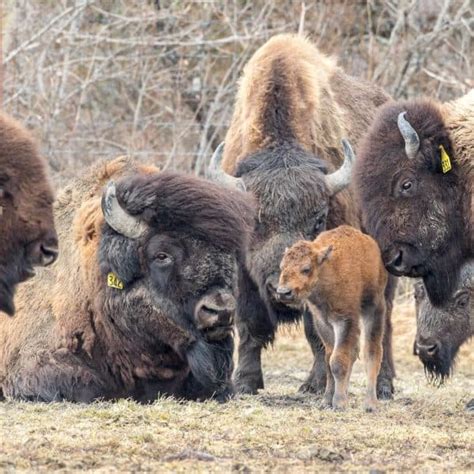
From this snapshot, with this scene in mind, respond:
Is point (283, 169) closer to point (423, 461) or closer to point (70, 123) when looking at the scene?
point (423, 461)

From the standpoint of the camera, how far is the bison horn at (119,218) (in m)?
7.57

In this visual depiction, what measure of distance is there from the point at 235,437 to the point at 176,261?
1466 millimetres

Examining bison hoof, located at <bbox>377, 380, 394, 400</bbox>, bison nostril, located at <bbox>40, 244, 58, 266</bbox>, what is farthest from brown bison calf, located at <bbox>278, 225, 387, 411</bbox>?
bison nostril, located at <bbox>40, 244, 58, 266</bbox>

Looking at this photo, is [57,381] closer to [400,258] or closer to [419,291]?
[400,258]

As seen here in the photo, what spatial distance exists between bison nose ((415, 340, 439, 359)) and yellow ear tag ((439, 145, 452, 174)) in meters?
1.15

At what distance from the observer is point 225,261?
7406 mm

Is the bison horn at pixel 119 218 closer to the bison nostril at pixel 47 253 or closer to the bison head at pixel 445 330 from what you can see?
the bison nostril at pixel 47 253

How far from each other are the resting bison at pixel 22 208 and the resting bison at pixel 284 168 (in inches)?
80.5

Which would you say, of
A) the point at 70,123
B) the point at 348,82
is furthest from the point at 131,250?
the point at 70,123

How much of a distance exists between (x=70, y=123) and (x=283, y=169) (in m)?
8.15

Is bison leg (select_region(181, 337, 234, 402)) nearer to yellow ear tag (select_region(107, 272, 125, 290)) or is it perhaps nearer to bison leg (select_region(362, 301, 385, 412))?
yellow ear tag (select_region(107, 272, 125, 290))

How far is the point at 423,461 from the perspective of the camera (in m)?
5.87

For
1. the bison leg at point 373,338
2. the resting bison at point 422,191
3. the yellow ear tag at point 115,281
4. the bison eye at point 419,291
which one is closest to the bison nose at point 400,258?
the resting bison at point 422,191

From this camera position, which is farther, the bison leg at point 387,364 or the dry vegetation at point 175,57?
the dry vegetation at point 175,57
